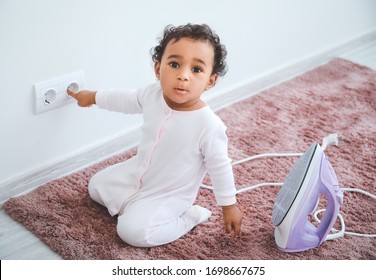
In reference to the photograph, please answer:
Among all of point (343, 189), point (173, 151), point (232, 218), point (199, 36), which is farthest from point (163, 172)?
point (343, 189)

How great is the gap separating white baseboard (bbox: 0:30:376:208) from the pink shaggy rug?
3cm

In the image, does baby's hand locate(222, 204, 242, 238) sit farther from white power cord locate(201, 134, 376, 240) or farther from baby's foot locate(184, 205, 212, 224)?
white power cord locate(201, 134, 376, 240)

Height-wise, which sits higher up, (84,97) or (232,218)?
(84,97)

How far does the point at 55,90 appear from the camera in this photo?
4.68ft

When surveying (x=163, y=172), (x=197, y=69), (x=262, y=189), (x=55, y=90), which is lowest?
(x=262, y=189)

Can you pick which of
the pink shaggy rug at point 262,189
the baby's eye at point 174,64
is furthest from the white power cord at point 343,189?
the baby's eye at point 174,64

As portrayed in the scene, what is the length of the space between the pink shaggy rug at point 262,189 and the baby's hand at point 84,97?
22cm

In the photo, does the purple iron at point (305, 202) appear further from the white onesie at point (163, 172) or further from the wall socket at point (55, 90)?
the wall socket at point (55, 90)

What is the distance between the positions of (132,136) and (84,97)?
1.02 feet

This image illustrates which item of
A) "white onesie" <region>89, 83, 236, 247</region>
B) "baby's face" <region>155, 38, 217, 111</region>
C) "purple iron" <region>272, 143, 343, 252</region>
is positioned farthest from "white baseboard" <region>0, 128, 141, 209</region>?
"purple iron" <region>272, 143, 343, 252</region>

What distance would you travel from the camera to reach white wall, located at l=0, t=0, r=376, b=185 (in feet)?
4.33

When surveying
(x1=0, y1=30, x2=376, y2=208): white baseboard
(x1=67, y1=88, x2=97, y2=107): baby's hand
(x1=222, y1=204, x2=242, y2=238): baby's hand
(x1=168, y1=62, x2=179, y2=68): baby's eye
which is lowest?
(x1=0, y1=30, x2=376, y2=208): white baseboard

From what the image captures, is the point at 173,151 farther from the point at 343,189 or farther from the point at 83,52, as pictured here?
the point at 343,189
